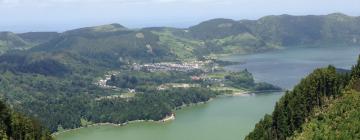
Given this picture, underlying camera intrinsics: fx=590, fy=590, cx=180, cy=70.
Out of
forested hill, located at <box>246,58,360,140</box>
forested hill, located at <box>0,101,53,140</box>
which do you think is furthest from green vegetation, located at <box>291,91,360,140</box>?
forested hill, located at <box>0,101,53,140</box>

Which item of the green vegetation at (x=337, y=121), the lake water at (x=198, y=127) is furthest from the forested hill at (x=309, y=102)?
the lake water at (x=198, y=127)

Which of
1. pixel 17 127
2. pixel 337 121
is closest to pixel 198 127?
pixel 17 127

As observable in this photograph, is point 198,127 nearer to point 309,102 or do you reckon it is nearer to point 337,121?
point 309,102

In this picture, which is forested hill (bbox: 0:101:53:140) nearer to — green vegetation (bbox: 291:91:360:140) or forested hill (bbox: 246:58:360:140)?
forested hill (bbox: 246:58:360:140)

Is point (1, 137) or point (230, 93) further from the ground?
point (1, 137)

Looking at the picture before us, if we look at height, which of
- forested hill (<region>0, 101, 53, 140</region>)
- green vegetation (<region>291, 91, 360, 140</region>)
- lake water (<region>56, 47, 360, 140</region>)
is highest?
green vegetation (<region>291, 91, 360, 140</region>)

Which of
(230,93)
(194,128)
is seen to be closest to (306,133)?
(194,128)

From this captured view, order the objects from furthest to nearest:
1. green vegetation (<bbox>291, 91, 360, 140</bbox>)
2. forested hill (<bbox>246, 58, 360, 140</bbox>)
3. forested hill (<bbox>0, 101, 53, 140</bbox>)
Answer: forested hill (<bbox>246, 58, 360, 140</bbox>)
forested hill (<bbox>0, 101, 53, 140</bbox>)
green vegetation (<bbox>291, 91, 360, 140</bbox>)

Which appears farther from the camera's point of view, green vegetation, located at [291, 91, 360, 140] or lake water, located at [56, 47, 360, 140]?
Result: lake water, located at [56, 47, 360, 140]

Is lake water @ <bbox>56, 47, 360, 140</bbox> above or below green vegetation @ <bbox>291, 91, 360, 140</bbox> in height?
below

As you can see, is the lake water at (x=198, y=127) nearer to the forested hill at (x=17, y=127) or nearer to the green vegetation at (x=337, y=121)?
the green vegetation at (x=337, y=121)

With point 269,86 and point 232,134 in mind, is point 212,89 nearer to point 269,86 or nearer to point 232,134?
point 269,86
